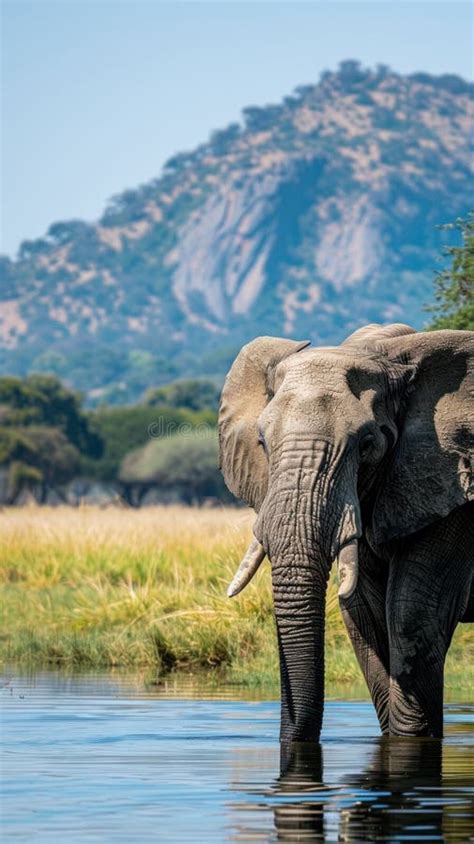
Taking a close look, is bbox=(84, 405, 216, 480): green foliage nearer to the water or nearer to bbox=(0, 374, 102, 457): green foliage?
bbox=(0, 374, 102, 457): green foliage

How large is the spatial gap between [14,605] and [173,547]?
3122 millimetres

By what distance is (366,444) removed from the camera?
9461 millimetres

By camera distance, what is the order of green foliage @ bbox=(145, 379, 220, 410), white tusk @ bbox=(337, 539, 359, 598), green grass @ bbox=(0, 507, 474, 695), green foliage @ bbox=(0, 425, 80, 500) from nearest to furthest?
white tusk @ bbox=(337, 539, 359, 598), green grass @ bbox=(0, 507, 474, 695), green foliage @ bbox=(0, 425, 80, 500), green foliage @ bbox=(145, 379, 220, 410)

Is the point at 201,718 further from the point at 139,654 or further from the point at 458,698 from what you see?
the point at 139,654

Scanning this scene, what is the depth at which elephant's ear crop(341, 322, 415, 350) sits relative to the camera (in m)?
10.1

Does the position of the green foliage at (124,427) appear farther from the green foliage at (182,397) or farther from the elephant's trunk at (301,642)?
the elephant's trunk at (301,642)

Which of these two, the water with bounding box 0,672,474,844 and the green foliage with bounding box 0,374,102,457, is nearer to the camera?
the water with bounding box 0,672,474,844

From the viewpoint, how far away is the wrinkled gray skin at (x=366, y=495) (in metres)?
8.98

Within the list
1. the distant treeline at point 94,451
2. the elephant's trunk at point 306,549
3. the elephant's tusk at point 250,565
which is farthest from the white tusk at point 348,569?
the distant treeline at point 94,451

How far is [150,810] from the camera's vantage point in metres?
8.11

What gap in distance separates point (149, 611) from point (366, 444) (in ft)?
28.5

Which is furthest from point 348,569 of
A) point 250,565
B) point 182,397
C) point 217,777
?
point 182,397

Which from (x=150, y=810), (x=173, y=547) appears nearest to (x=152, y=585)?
(x=173, y=547)

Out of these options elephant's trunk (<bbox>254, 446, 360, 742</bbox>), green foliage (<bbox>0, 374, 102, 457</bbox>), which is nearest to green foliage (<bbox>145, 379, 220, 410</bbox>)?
green foliage (<bbox>0, 374, 102, 457</bbox>)
